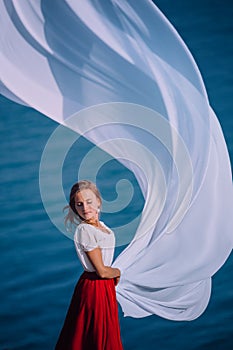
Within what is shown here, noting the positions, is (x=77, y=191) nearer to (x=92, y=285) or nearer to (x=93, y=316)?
(x=92, y=285)

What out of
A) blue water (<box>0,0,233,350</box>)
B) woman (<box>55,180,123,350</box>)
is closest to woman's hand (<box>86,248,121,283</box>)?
woman (<box>55,180,123,350</box>)

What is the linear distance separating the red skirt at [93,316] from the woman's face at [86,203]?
22 centimetres

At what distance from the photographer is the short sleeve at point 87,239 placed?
9.22 feet

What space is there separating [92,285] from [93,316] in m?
0.12

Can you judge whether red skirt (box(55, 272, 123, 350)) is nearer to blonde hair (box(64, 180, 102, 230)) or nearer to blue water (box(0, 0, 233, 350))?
blonde hair (box(64, 180, 102, 230))

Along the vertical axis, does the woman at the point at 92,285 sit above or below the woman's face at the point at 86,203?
below

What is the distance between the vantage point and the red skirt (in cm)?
286

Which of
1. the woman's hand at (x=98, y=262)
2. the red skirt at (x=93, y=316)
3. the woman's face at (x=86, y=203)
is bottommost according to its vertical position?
the red skirt at (x=93, y=316)

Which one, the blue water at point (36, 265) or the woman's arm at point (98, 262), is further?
the blue water at point (36, 265)

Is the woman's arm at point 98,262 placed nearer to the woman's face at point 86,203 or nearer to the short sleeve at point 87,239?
the short sleeve at point 87,239

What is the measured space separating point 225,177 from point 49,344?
1056 millimetres

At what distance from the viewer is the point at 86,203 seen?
2.88m

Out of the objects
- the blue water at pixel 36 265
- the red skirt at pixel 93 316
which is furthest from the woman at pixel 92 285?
the blue water at pixel 36 265

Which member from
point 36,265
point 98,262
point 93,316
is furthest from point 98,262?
point 36,265
